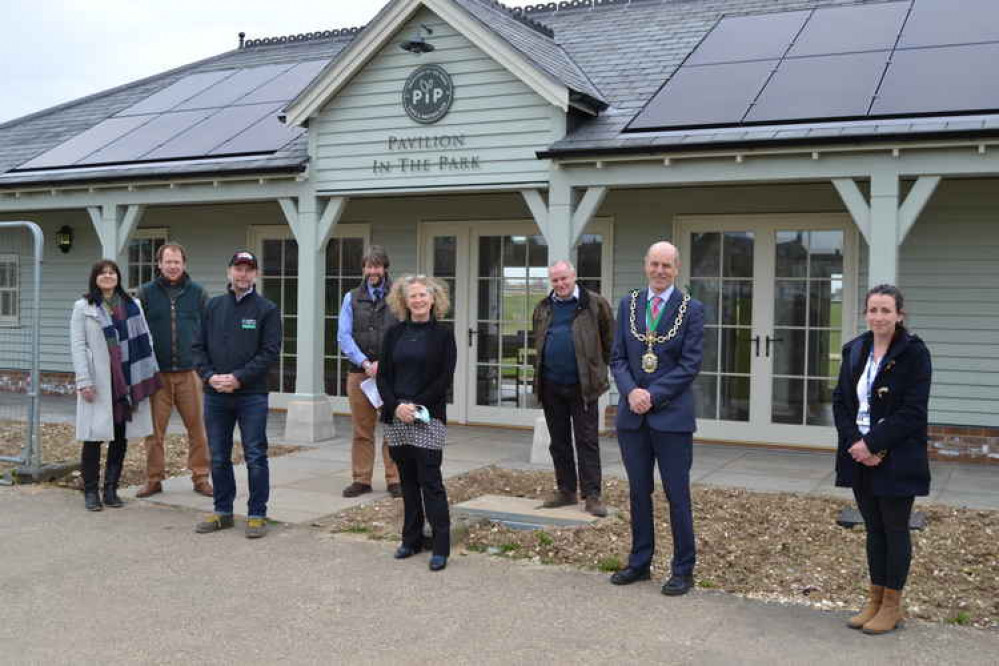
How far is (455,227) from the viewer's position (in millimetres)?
11617

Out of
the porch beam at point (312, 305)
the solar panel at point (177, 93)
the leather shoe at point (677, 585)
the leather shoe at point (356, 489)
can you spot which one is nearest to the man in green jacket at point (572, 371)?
the leather shoe at point (677, 585)

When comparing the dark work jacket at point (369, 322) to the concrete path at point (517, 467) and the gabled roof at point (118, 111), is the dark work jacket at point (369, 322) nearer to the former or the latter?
the concrete path at point (517, 467)

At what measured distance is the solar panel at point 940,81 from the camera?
26.0 feet

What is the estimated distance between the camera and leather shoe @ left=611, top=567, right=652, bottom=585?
517cm

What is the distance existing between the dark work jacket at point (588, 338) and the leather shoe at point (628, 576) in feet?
4.91

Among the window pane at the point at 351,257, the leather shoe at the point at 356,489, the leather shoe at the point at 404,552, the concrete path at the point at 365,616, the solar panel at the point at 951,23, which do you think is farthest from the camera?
the window pane at the point at 351,257

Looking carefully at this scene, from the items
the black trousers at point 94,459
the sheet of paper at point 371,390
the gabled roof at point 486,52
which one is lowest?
the black trousers at point 94,459

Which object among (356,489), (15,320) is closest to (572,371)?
(356,489)

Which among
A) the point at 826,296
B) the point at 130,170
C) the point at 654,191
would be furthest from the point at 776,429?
the point at 130,170

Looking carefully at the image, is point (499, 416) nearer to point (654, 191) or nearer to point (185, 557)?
point (654, 191)

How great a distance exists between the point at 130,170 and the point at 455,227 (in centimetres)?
392

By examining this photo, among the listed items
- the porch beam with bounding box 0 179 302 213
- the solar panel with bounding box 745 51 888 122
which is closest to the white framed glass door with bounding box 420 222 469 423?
the porch beam with bounding box 0 179 302 213

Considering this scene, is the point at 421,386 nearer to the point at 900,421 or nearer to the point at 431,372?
the point at 431,372

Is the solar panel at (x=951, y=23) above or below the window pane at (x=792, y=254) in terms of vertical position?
above
